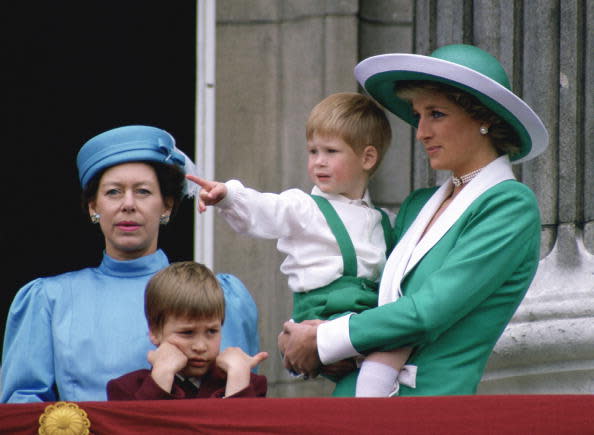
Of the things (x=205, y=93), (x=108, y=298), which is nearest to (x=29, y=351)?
(x=108, y=298)

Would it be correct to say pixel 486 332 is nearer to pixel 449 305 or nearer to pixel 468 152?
pixel 449 305

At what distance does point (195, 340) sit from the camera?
4.00 meters

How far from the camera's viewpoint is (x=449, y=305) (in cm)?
391

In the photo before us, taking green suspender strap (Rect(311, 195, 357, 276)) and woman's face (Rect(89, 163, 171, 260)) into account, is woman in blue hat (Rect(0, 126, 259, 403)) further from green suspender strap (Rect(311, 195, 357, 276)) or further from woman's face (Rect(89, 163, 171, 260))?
green suspender strap (Rect(311, 195, 357, 276))

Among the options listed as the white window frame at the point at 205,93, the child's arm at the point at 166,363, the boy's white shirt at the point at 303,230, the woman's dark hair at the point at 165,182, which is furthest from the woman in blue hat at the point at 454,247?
the white window frame at the point at 205,93

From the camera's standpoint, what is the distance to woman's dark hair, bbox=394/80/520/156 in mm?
4184

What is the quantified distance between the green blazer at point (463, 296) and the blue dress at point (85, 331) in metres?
0.63

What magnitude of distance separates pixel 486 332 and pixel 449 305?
173 millimetres

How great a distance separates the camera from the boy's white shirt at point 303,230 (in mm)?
4227

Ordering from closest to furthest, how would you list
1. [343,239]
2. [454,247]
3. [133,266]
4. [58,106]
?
1. [454,247]
2. [343,239]
3. [133,266]
4. [58,106]

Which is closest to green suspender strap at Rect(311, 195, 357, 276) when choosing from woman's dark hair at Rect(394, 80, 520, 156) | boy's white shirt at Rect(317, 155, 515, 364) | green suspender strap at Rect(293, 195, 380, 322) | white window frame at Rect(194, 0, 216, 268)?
green suspender strap at Rect(293, 195, 380, 322)

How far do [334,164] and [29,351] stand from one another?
965 millimetres

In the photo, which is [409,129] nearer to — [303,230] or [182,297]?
[303,230]

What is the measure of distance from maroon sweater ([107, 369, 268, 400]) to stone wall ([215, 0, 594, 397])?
156cm
